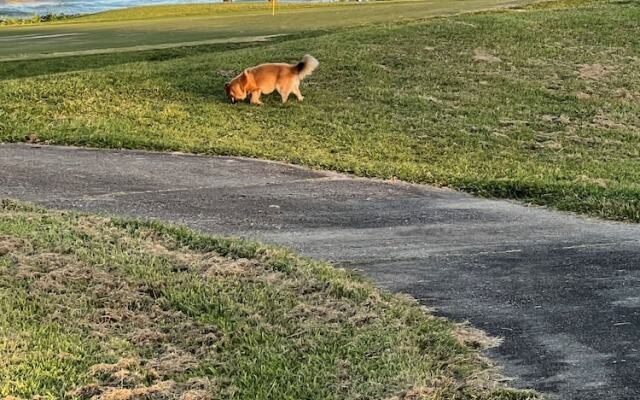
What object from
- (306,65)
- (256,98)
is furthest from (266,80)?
(306,65)

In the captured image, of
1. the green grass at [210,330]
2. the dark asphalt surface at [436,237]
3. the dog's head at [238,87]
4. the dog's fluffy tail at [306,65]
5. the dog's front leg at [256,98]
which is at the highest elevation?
the dog's fluffy tail at [306,65]

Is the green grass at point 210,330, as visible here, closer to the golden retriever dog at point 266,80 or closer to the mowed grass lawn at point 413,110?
the mowed grass lawn at point 413,110

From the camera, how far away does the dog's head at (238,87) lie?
1223 cm

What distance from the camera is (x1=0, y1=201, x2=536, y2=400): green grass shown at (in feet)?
11.3

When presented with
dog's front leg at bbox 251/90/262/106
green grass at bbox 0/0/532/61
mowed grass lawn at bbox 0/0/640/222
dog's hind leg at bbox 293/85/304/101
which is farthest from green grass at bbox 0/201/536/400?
green grass at bbox 0/0/532/61

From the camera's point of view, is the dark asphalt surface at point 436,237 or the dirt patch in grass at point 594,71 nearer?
the dark asphalt surface at point 436,237

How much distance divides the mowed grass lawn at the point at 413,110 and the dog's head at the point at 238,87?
0.19m

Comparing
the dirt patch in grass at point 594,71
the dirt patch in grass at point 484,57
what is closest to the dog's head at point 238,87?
the dirt patch in grass at point 484,57

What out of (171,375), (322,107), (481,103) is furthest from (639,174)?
(171,375)

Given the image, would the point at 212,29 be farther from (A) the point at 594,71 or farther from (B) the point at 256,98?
(B) the point at 256,98

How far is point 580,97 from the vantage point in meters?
13.9

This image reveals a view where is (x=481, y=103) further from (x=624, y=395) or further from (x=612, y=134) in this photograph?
(x=624, y=395)

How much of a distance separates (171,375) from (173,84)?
34.3 feet

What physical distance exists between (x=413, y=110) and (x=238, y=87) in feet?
8.81
